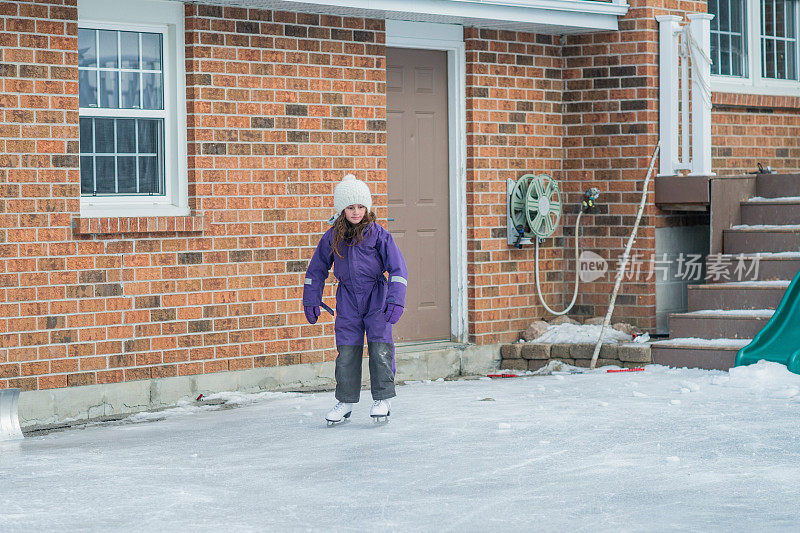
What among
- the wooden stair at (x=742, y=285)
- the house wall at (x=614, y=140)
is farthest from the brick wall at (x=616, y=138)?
the wooden stair at (x=742, y=285)

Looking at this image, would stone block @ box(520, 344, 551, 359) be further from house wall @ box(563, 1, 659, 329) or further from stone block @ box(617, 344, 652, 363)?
house wall @ box(563, 1, 659, 329)

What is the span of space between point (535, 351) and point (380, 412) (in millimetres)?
3399

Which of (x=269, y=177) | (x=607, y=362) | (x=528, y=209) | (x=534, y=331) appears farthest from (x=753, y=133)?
(x=269, y=177)

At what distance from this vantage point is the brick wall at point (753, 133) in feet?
42.1

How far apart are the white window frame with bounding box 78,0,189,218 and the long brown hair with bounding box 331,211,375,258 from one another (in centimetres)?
190

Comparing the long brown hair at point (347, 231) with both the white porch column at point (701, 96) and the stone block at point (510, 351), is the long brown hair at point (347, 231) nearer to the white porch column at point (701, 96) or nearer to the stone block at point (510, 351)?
the stone block at point (510, 351)

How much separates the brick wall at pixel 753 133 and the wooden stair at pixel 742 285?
0.75 meters

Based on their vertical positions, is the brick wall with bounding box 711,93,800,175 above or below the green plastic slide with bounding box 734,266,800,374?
above

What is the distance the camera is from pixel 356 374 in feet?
27.9

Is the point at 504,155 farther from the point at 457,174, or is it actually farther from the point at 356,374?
the point at 356,374

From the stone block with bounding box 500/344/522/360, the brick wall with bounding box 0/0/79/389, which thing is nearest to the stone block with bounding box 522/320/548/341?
the stone block with bounding box 500/344/522/360

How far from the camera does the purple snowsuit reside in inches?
328

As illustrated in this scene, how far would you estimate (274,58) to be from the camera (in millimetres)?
10203

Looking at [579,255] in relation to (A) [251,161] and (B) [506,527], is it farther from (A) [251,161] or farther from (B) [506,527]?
(B) [506,527]
